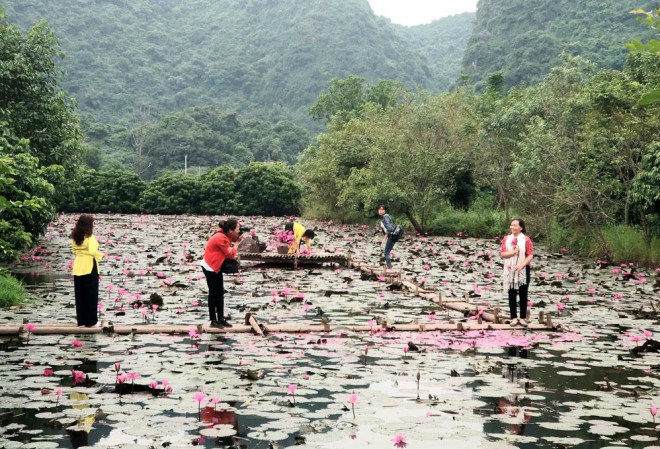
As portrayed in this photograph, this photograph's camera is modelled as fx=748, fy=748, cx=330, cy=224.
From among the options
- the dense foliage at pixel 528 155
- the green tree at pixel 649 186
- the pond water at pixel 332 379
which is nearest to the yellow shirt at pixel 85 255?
the pond water at pixel 332 379

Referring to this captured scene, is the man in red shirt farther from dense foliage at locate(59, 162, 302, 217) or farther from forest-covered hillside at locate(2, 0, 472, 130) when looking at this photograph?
forest-covered hillside at locate(2, 0, 472, 130)

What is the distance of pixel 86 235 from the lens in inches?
398

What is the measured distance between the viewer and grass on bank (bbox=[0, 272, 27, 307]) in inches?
479

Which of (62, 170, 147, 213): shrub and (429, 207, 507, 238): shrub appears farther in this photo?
(62, 170, 147, 213): shrub

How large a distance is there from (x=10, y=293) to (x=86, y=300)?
3230 mm

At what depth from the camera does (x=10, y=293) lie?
40.8ft

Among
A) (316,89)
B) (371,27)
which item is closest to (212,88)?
(316,89)

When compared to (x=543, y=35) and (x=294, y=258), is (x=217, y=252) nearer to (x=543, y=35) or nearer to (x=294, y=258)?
(x=294, y=258)

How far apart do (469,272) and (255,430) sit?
554 inches

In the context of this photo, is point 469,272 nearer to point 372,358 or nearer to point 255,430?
point 372,358

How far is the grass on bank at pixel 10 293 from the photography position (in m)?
12.2

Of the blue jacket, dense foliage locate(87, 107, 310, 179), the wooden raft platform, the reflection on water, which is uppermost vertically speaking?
dense foliage locate(87, 107, 310, 179)

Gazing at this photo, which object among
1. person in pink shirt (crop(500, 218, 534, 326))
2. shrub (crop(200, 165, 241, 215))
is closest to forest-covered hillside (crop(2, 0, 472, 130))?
shrub (crop(200, 165, 241, 215))

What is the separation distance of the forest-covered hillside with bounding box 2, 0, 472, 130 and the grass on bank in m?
93.6
